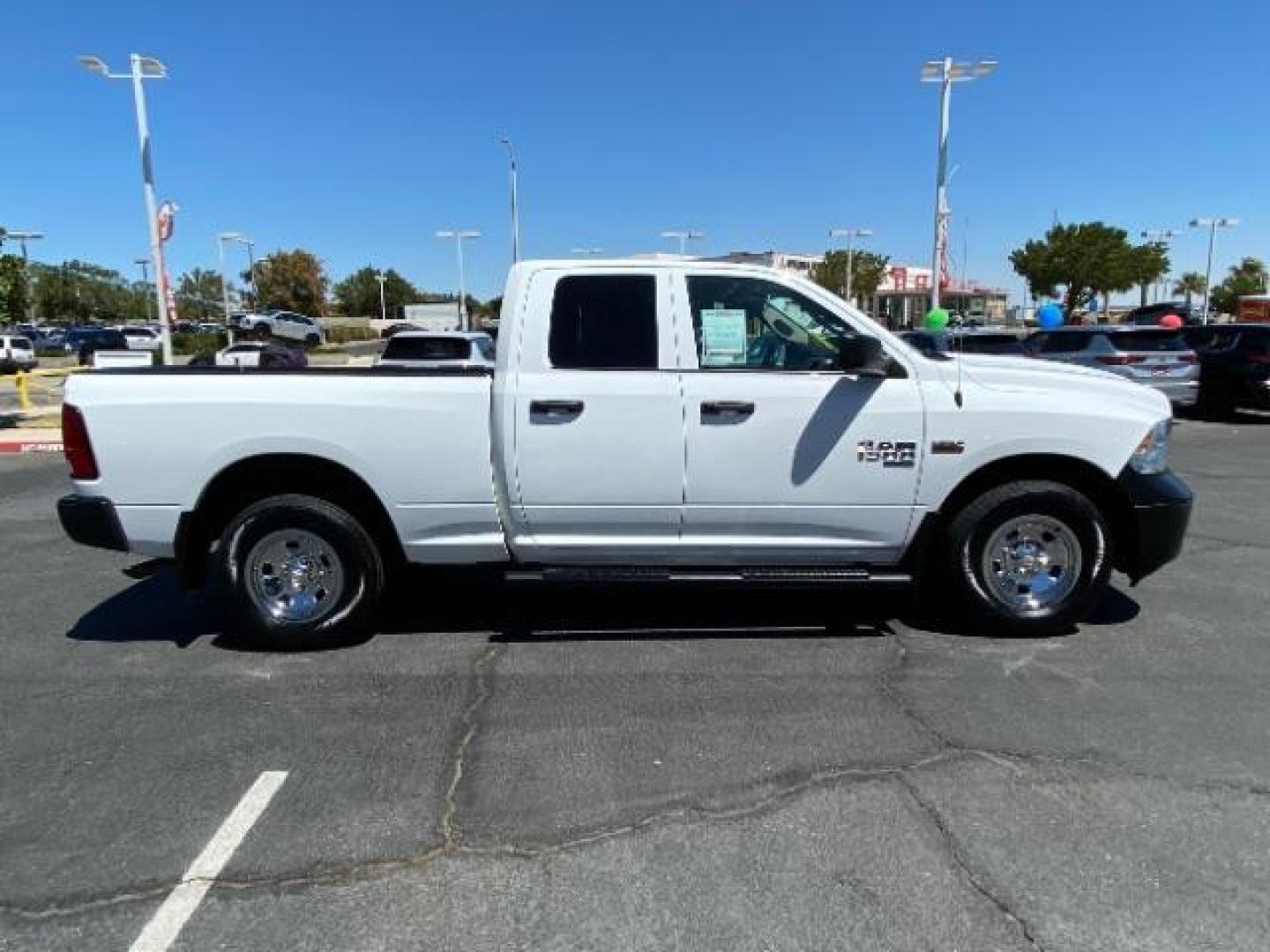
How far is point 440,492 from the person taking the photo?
4.64 meters

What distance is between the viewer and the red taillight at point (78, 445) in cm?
450

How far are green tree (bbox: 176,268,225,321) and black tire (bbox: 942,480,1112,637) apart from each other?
98.9m

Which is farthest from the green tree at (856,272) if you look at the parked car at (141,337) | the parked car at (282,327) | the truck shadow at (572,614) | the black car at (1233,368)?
the truck shadow at (572,614)

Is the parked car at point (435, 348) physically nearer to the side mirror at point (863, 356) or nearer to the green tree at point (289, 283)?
the side mirror at point (863, 356)

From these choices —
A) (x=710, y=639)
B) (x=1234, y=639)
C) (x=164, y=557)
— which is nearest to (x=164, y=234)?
(x=164, y=557)

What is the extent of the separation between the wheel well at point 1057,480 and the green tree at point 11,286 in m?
17.9

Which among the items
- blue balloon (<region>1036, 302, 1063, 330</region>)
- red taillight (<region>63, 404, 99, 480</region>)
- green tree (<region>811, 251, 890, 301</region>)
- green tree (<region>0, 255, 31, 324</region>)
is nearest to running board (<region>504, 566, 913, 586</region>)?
red taillight (<region>63, 404, 99, 480</region>)

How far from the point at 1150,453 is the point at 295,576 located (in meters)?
4.62

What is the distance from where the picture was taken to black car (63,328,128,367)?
39100 millimetres

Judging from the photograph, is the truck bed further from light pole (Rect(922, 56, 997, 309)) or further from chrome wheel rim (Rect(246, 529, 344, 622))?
light pole (Rect(922, 56, 997, 309))

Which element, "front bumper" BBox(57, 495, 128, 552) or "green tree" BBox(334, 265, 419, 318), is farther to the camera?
"green tree" BBox(334, 265, 419, 318)

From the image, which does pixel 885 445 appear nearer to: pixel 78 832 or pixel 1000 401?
pixel 1000 401

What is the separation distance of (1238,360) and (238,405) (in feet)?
56.7

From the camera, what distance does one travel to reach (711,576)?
4660 mm
